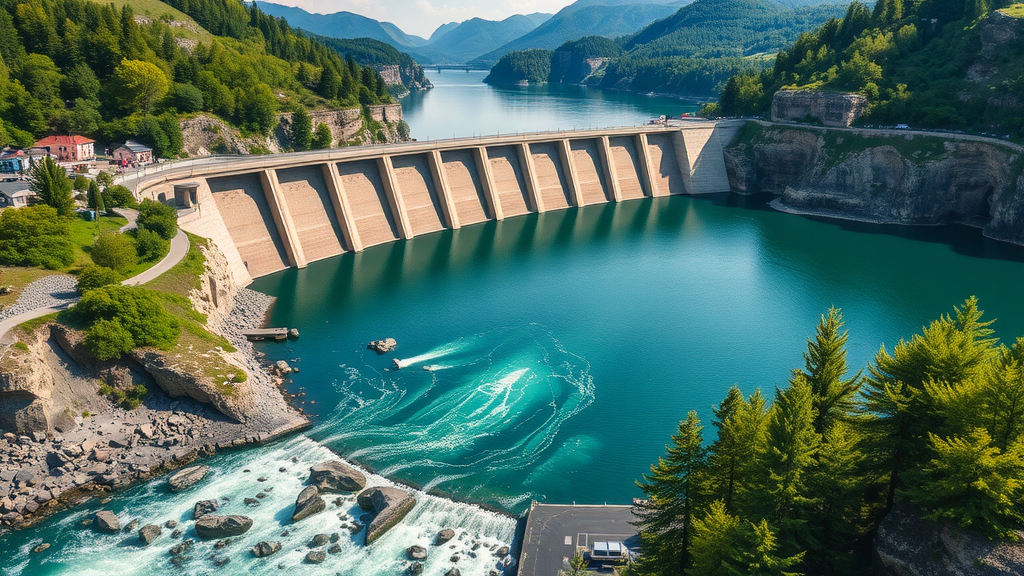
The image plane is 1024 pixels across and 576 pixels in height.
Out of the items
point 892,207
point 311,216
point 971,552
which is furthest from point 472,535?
point 892,207

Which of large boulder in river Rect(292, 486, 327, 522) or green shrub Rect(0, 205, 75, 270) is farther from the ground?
green shrub Rect(0, 205, 75, 270)

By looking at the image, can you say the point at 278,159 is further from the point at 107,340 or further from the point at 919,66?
the point at 919,66

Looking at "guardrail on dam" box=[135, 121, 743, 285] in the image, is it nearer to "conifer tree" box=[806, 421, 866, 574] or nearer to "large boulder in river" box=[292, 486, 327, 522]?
"large boulder in river" box=[292, 486, 327, 522]

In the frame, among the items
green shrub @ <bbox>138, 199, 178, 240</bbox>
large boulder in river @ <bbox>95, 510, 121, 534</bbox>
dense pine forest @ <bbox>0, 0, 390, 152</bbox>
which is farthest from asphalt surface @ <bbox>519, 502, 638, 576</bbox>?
dense pine forest @ <bbox>0, 0, 390, 152</bbox>

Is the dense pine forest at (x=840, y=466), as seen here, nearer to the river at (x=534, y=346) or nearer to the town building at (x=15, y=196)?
the river at (x=534, y=346)

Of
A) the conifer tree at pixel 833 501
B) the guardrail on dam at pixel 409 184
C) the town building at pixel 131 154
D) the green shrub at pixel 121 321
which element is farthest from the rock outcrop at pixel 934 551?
the town building at pixel 131 154

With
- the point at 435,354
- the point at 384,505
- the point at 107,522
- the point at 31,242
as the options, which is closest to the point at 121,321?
the point at 31,242
